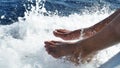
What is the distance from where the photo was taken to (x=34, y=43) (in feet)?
11.8

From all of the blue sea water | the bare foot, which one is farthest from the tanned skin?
the blue sea water

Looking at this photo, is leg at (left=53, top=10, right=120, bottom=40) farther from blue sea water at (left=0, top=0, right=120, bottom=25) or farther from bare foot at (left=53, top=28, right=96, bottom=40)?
blue sea water at (left=0, top=0, right=120, bottom=25)

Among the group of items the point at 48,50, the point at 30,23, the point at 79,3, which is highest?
the point at 48,50

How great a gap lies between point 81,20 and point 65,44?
69.8 inches

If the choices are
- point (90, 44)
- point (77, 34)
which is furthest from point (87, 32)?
point (90, 44)

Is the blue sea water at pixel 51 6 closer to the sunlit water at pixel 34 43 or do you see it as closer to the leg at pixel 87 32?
the sunlit water at pixel 34 43

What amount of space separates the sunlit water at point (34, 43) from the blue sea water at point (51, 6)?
0.37 metres

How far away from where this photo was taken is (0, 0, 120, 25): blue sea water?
16.3ft

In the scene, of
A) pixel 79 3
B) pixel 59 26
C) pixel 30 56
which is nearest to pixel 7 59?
pixel 30 56

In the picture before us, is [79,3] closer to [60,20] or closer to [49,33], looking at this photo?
[60,20]

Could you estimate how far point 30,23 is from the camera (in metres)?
4.21

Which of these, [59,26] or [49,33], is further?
[59,26]

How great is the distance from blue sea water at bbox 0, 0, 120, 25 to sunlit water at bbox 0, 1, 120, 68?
37 cm

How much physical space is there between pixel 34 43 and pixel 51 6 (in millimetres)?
2054
